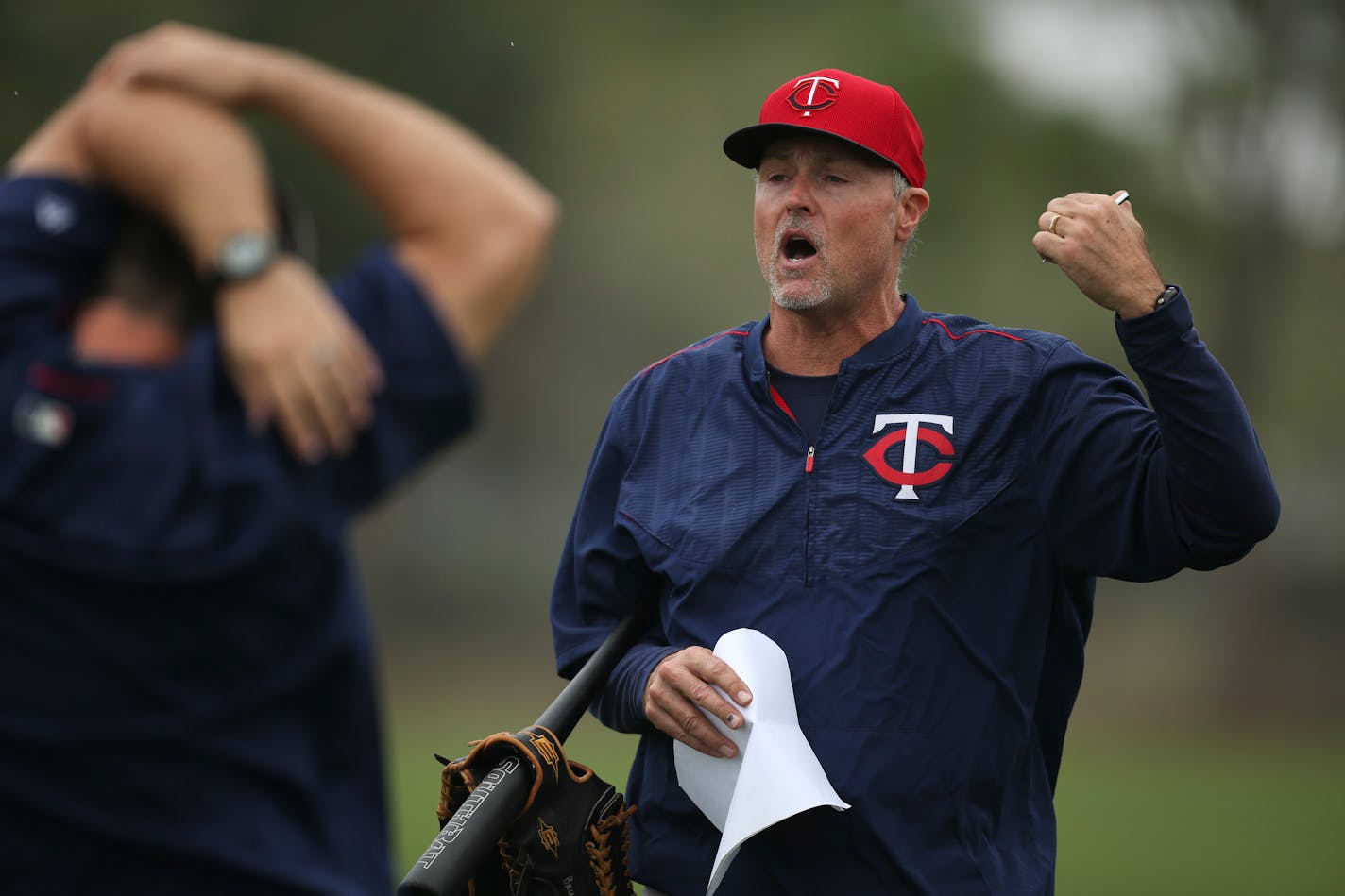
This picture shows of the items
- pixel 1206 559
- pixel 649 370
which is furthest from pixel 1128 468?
pixel 649 370

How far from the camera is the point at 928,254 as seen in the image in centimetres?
2109

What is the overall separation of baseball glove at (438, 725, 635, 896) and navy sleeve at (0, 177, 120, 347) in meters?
1.45

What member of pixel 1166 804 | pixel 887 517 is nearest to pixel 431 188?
pixel 887 517

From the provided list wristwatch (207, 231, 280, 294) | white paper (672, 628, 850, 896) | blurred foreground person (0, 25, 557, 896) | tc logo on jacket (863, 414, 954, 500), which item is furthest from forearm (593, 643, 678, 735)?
wristwatch (207, 231, 280, 294)

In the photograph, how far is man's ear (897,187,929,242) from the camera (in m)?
3.51

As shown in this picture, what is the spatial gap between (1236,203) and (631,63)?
8.48 meters

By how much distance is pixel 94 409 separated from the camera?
5.74 ft

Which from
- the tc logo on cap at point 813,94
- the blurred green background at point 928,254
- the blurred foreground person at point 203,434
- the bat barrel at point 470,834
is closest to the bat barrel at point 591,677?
the bat barrel at point 470,834

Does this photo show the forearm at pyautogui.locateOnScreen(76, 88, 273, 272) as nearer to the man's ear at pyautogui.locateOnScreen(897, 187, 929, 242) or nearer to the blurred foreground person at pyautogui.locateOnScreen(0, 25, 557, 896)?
the blurred foreground person at pyautogui.locateOnScreen(0, 25, 557, 896)

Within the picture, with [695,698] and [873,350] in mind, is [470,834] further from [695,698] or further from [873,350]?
[873,350]

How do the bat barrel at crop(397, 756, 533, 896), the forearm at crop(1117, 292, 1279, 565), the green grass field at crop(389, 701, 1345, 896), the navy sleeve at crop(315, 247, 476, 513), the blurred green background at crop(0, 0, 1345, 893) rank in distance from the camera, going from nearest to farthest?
the navy sleeve at crop(315, 247, 476, 513) → the bat barrel at crop(397, 756, 533, 896) → the forearm at crop(1117, 292, 1279, 565) → the green grass field at crop(389, 701, 1345, 896) → the blurred green background at crop(0, 0, 1345, 893)

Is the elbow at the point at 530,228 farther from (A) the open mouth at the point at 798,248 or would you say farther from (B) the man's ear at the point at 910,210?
(B) the man's ear at the point at 910,210

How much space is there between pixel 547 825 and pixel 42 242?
1642 mm

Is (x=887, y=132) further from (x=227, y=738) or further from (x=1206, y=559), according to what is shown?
A: (x=227, y=738)
